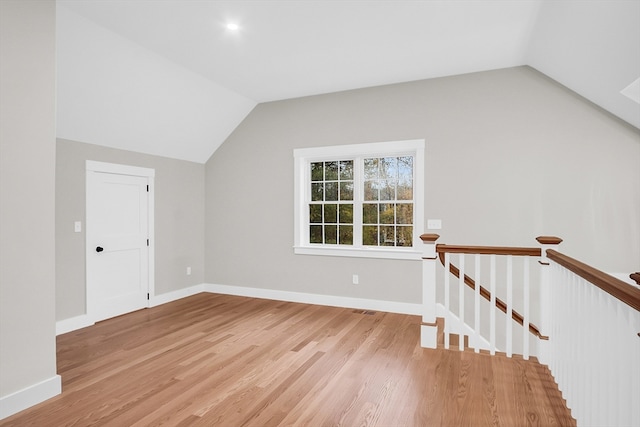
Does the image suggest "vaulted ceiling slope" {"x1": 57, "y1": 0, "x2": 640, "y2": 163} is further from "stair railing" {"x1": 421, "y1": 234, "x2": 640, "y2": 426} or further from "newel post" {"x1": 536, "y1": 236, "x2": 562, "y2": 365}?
"stair railing" {"x1": 421, "y1": 234, "x2": 640, "y2": 426}

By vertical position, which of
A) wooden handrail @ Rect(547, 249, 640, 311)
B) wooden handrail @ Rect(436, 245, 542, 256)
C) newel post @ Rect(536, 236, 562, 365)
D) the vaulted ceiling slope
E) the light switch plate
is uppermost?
the vaulted ceiling slope

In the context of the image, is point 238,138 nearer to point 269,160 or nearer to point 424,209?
point 269,160

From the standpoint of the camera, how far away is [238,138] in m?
5.89

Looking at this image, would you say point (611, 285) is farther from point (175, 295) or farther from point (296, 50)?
point (175, 295)

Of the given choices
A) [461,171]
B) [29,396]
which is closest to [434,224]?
[461,171]

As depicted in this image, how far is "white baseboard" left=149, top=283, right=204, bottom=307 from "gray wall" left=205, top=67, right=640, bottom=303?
548 millimetres

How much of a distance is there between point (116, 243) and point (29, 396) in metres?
2.49

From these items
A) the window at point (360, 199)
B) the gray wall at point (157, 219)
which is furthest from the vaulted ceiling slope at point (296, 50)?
the window at point (360, 199)

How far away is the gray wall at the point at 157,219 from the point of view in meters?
4.05

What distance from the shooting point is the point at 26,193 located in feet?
8.18

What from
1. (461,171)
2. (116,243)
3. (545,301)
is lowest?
(545,301)

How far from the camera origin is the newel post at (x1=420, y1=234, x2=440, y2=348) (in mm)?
3350

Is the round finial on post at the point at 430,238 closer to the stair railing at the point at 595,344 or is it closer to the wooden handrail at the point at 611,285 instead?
the stair railing at the point at 595,344

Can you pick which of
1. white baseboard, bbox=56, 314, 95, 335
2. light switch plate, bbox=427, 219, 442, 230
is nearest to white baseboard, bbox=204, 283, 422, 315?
light switch plate, bbox=427, 219, 442, 230
